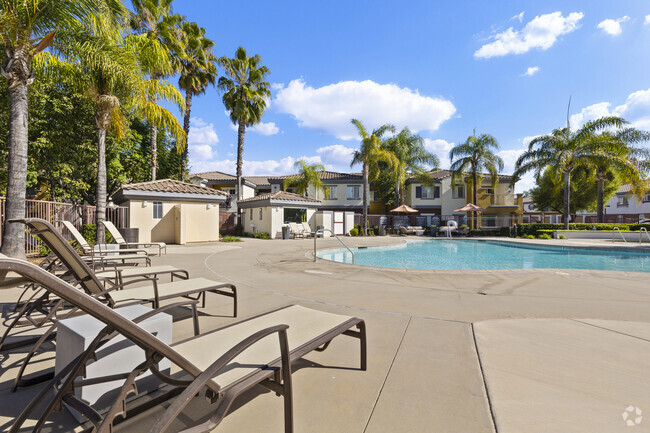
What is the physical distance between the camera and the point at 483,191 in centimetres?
3272

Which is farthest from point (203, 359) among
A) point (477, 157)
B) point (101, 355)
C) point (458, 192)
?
point (458, 192)

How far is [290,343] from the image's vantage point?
85.8 inches

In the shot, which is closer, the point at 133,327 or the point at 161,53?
the point at 133,327

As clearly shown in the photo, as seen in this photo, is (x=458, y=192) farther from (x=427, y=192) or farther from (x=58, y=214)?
(x=58, y=214)

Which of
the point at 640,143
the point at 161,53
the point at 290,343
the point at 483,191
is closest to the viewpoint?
the point at 290,343

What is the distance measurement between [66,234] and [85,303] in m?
14.0

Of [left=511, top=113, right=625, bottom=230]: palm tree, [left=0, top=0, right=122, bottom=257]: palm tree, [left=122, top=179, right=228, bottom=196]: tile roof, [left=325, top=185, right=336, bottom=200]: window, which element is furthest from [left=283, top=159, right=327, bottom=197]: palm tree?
[left=0, top=0, right=122, bottom=257]: palm tree

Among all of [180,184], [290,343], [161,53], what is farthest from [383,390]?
[180,184]

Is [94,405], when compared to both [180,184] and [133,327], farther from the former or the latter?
[180,184]

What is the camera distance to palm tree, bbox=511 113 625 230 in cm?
2122

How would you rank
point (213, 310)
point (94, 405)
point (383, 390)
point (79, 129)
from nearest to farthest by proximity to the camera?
point (94, 405) < point (383, 390) < point (213, 310) < point (79, 129)

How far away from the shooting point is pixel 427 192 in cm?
3431

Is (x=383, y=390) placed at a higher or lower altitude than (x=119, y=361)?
lower

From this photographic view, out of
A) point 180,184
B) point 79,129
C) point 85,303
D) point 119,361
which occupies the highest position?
point 79,129
